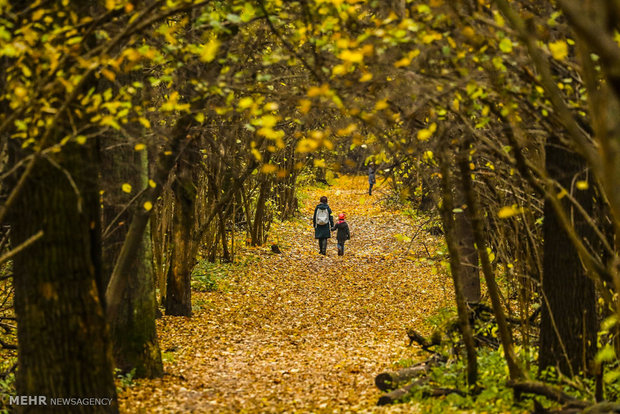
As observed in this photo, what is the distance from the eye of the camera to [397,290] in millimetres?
14531

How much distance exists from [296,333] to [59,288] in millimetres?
6873

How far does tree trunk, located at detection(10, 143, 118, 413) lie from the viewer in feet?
14.7

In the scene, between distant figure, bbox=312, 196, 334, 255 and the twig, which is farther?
distant figure, bbox=312, 196, 334, 255

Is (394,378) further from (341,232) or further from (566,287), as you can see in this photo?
(341,232)

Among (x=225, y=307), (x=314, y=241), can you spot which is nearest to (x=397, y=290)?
(x=225, y=307)

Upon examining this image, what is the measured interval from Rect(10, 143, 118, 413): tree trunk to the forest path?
1701 mm

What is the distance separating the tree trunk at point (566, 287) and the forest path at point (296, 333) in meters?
1.76

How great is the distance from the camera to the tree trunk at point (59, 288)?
448 cm

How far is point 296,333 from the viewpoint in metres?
10.9

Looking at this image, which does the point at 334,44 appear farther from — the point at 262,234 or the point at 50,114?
the point at 262,234

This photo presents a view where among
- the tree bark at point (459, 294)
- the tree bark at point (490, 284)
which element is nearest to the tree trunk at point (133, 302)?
the tree bark at point (459, 294)

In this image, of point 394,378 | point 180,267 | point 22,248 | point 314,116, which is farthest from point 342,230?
point 22,248

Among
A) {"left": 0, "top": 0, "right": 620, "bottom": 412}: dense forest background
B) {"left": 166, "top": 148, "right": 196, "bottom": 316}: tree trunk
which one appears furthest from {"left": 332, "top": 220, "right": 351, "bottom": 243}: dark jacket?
{"left": 0, "top": 0, "right": 620, "bottom": 412}: dense forest background

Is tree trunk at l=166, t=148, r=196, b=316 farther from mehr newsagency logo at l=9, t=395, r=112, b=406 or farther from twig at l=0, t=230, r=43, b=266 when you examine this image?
twig at l=0, t=230, r=43, b=266
